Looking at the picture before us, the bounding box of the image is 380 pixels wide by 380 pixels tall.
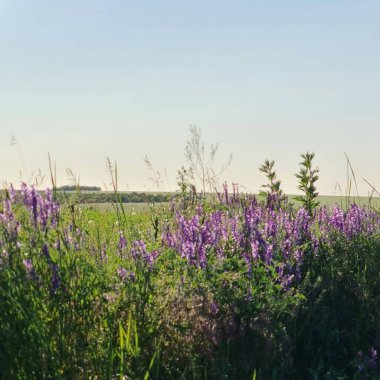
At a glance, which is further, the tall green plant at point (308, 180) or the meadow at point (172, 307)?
the tall green plant at point (308, 180)

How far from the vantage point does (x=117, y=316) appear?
412 centimetres

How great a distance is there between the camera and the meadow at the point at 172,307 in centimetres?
364

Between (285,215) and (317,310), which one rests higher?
(285,215)

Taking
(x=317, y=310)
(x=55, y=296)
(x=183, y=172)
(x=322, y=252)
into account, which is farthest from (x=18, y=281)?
(x=183, y=172)

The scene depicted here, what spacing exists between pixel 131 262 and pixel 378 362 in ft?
6.69

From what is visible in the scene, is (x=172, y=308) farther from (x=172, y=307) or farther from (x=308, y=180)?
(x=308, y=180)

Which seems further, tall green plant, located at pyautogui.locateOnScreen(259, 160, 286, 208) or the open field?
tall green plant, located at pyautogui.locateOnScreen(259, 160, 286, 208)

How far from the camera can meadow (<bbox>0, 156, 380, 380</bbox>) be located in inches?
143

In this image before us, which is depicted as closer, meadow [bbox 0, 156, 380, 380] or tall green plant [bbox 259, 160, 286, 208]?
meadow [bbox 0, 156, 380, 380]

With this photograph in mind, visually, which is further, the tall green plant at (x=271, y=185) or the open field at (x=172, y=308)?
the tall green plant at (x=271, y=185)

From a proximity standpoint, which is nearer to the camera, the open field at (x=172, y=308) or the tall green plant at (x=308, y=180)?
the open field at (x=172, y=308)

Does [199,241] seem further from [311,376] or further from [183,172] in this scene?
[183,172]

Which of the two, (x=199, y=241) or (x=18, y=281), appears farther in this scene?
(x=199, y=241)

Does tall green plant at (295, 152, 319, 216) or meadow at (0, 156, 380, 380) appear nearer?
meadow at (0, 156, 380, 380)
